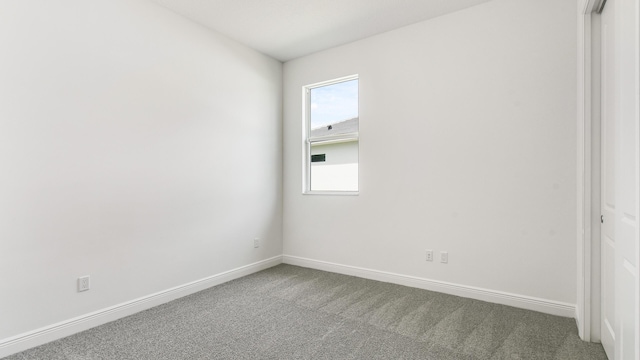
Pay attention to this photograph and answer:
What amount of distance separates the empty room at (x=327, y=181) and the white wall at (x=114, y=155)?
0.05ft

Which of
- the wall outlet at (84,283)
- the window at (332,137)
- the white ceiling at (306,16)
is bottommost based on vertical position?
the wall outlet at (84,283)

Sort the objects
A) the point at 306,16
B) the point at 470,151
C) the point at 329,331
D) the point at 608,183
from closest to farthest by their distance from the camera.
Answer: the point at 608,183
the point at 329,331
the point at 470,151
the point at 306,16

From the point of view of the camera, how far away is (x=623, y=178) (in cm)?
150

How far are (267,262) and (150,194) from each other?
181 cm

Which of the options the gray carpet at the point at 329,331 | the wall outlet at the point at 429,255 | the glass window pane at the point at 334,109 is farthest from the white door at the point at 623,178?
the glass window pane at the point at 334,109

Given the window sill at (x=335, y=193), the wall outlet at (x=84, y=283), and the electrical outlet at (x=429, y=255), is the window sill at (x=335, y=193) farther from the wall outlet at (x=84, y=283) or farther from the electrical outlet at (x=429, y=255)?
the wall outlet at (x=84, y=283)

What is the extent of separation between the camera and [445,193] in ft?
10.5

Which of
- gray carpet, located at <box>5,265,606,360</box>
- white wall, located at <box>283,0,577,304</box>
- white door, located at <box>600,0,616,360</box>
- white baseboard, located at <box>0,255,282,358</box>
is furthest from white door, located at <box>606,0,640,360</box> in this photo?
white baseboard, located at <box>0,255,282,358</box>

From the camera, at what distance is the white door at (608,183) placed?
1.93 m

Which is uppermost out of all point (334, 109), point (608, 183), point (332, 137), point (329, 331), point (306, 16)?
point (306, 16)

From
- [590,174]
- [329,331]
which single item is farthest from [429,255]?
[590,174]

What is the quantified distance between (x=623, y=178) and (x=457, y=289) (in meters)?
1.97

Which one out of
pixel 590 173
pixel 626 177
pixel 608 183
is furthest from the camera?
pixel 590 173

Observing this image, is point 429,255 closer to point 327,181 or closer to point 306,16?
point 327,181
